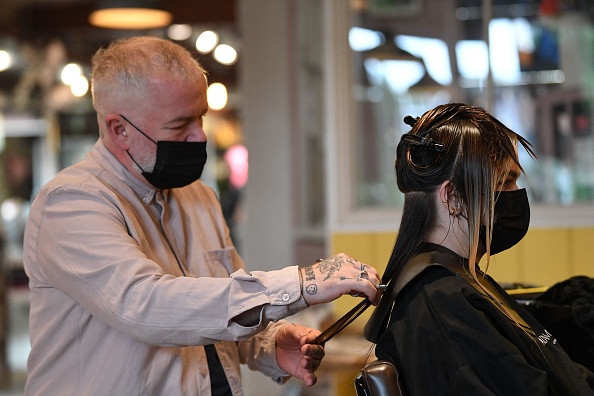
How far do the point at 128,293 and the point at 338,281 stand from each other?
428mm

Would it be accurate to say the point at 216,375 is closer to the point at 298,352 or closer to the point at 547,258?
the point at 298,352

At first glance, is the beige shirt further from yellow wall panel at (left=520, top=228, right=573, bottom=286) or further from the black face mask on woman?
yellow wall panel at (left=520, top=228, right=573, bottom=286)

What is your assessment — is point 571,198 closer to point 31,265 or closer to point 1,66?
point 31,265

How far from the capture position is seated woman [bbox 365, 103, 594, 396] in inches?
65.9

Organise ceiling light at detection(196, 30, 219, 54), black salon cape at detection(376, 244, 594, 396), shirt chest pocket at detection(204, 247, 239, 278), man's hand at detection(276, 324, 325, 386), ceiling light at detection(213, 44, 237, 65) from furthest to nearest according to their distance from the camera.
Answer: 1. ceiling light at detection(213, 44, 237, 65)
2. ceiling light at detection(196, 30, 219, 54)
3. shirt chest pocket at detection(204, 247, 239, 278)
4. man's hand at detection(276, 324, 325, 386)
5. black salon cape at detection(376, 244, 594, 396)

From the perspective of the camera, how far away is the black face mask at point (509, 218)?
1854 millimetres

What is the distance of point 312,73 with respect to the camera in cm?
522

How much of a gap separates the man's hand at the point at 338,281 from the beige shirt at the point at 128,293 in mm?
26

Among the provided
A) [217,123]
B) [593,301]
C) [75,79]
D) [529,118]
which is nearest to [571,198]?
[529,118]

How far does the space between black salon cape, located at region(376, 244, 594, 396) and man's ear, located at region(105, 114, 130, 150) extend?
29.5 inches

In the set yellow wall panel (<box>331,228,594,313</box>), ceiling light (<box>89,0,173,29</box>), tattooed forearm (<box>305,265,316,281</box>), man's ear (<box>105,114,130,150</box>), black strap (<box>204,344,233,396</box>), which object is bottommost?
black strap (<box>204,344,233,396</box>)

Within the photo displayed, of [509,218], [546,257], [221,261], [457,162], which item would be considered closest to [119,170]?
[221,261]

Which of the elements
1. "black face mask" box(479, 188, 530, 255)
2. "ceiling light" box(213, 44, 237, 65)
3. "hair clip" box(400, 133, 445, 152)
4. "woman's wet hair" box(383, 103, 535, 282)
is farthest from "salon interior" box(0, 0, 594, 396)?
"ceiling light" box(213, 44, 237, 65)

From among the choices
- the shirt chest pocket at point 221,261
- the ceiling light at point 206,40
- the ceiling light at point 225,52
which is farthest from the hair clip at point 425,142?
the ceiling light at point 225,52
